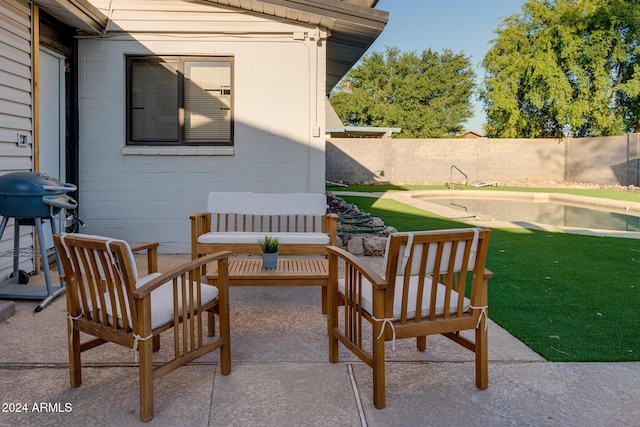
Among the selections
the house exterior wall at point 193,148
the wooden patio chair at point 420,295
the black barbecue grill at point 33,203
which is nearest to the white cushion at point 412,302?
the wooden patio chair at point 420,295

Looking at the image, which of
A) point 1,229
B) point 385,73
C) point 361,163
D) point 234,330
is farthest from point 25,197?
point 385,73

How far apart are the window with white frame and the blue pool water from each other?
471 centimetres

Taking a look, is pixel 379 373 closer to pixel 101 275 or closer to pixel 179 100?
pixel 101 275

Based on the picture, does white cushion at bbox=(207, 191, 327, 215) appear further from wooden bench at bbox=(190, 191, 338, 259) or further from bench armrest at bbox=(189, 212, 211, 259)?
bench armrest at bbox=(189, 212, 211, 259)

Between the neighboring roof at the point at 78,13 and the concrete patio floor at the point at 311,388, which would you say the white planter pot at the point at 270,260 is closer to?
the concrete patio floor at the point at 311,388

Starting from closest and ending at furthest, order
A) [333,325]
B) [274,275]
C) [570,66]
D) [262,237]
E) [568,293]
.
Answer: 1. [333,325]
2. [274,275]
3. [568,293]
4. [262,237]
5. [570,66]

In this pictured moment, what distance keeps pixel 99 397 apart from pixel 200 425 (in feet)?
1.87

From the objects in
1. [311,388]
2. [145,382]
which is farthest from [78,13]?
[311,388]

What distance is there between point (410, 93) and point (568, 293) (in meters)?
32.7

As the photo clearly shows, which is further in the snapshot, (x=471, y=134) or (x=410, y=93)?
(x=471, y=134)

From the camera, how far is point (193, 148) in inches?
243

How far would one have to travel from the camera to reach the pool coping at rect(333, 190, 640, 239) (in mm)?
7814

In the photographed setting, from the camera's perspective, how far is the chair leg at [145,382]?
2201 millimetres

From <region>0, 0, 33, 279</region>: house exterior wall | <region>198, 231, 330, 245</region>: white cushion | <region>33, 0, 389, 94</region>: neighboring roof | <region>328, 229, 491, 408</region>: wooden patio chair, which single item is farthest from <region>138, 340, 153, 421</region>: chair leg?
<region>33, 0, 389, 94</region>: neighboring roof
